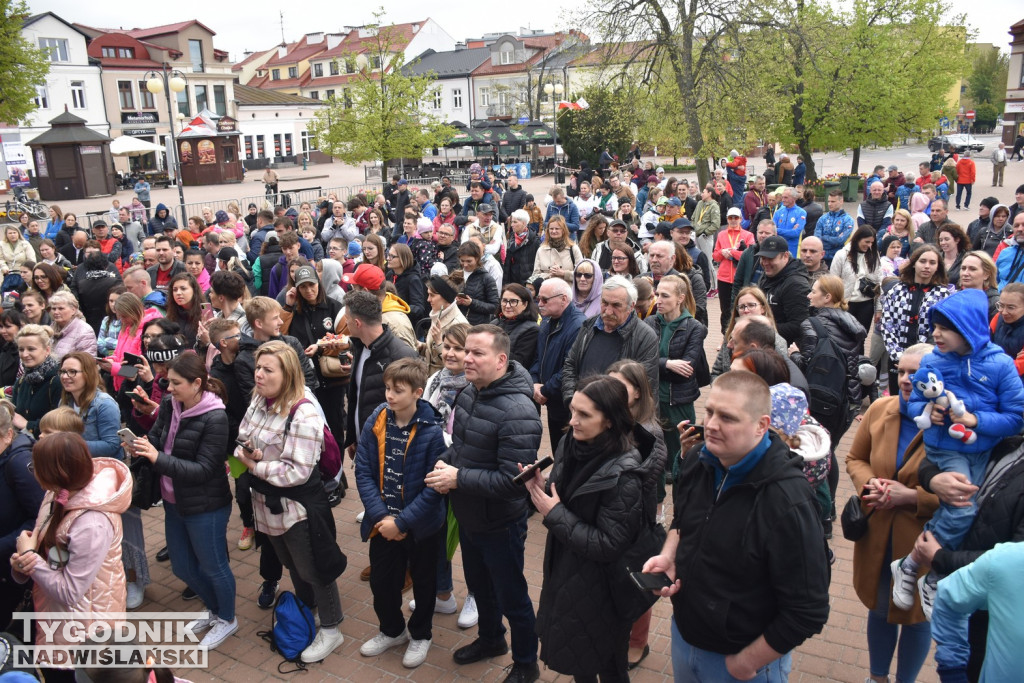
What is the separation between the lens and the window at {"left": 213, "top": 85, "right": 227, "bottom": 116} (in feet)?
189

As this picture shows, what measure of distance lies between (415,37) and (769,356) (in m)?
75.2

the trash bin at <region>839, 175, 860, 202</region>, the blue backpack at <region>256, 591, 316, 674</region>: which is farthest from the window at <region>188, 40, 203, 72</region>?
the blue backpack at <region>256, 591, 316, 674</region>

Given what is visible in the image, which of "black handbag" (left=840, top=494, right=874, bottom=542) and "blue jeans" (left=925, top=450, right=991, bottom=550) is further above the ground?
"blue jeans" (left=925, top=450, right=991, bottom=550)

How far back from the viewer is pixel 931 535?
3186 mm

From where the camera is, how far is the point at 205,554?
455 cm

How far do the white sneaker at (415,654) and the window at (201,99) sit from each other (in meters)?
60.3

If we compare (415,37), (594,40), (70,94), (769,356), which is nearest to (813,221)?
(769,356)

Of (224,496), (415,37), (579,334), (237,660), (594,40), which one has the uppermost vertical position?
(415,37)

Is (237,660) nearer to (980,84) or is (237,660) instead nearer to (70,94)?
(70,94)

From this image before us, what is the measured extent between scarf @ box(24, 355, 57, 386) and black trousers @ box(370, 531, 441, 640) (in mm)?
2933

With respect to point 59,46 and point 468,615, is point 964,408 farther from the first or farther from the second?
point 59,46

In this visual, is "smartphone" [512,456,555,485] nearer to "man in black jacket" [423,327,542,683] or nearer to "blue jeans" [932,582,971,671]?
"man in black jacket" [423,327,542,683]

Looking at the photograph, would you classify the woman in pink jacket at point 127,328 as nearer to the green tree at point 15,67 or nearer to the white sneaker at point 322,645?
A: the white sneaker at point 322,645

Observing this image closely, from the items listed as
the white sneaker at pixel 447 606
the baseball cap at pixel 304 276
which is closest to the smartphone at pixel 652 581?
the white sneaker at pixel 447 606
